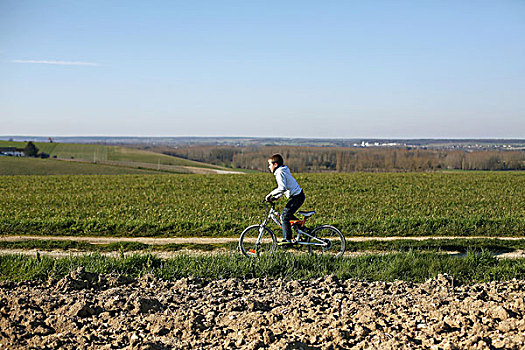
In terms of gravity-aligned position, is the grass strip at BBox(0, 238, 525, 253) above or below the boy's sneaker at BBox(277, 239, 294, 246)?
below

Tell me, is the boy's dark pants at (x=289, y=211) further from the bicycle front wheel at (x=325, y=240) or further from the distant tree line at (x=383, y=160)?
the distant tree line at (x=383, y=160)

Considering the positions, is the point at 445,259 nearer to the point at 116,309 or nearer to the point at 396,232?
the point at 396,232

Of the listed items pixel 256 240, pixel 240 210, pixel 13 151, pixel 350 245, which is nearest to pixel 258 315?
pixel 256 240

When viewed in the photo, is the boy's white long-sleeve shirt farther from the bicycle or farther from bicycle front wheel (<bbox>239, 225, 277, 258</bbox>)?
bicycle front wheel (<bbox>239, 225, 277, 258</bbox>)

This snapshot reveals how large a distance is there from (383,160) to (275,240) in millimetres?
59852

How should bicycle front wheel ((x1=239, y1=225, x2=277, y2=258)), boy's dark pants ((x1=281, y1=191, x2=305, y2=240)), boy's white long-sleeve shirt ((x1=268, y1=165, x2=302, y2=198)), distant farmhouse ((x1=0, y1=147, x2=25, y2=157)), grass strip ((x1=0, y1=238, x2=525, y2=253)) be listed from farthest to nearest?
1. distant farmhouse ((x1=0, y1=147, x2=25, y2=157))
2. grass strip ((x1=0, y1=238, x2=525, y2=253))
3. bicycle front wheel ((x1=239, y1=225, x2=277, y2=258))
4. boy's dark pants ((x1=281, y1=191, x2=305, y2=240))
5. boy's white long-sleeve shirt ((x1=268, y1=165, x2=302, y2=198))

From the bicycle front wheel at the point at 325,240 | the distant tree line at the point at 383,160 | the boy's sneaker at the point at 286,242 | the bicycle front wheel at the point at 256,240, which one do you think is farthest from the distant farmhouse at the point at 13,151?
the bicycle front wheel at the point at 325,240

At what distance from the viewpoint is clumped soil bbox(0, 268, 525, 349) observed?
5.12 metres

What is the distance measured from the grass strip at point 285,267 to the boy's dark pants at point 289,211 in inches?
41.8

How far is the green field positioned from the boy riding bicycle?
433 cm

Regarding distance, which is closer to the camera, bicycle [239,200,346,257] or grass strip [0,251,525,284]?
grass strip [0,251,525,284]

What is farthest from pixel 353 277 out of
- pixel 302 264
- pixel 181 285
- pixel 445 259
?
pixel 181 285

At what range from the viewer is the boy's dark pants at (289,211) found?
10.1m

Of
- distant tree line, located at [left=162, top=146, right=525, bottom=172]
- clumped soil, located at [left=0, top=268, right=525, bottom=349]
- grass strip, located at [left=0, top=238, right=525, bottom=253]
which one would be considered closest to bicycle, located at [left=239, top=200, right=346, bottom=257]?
grass strip, located at [left=0, top=238, right=525, bottom=253]
